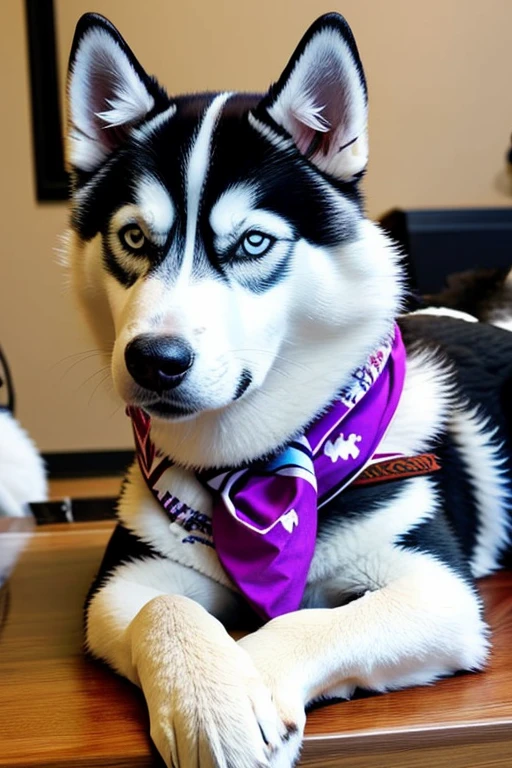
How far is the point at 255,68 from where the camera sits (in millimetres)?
2758

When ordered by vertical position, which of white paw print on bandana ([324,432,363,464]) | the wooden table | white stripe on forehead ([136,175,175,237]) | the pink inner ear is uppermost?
the pink inner ear

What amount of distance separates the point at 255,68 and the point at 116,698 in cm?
242

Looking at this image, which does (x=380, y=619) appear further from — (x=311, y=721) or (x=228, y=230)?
(x=228, y=230)

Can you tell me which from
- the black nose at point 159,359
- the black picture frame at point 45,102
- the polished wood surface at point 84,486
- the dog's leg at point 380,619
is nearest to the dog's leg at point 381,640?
the dog's leg at point 380,619

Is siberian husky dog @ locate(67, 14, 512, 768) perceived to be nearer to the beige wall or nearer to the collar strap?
the collar strap

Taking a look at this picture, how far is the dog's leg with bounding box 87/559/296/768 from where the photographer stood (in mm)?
602

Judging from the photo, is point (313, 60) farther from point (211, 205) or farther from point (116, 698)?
point (116, 698)

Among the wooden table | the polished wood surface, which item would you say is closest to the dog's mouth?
the wooden table

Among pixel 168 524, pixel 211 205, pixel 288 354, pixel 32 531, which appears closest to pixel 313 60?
pixel 211 205

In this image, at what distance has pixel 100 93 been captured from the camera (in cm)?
90

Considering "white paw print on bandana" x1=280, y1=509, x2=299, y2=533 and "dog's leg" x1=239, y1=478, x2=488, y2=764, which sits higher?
"white paw print on bandana" x1=280, y1=509, x2=299, y2=533

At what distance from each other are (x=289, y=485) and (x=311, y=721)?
0.75 ft

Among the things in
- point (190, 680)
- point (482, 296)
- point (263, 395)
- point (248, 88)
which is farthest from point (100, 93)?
point (248, 88)

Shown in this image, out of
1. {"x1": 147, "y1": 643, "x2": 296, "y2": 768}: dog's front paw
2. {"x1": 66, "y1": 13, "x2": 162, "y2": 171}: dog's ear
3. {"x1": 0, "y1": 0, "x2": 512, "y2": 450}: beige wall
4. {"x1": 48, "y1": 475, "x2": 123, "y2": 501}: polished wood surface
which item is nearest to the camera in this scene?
{"x1": 147, "y1": 643, "x2": 296, "y2": 768}: dog's front paw
